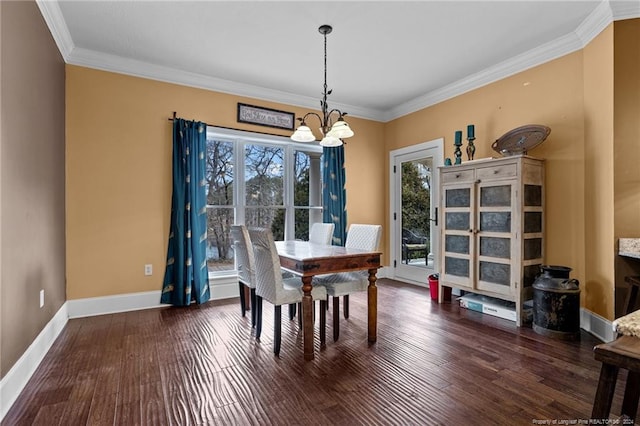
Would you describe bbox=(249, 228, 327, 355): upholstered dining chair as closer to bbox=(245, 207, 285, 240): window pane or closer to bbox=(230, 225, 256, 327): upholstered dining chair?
bbox=(230, 225, 256, 327): upholstered dining chair

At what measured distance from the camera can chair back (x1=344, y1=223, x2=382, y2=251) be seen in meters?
3.36

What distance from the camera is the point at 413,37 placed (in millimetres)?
3264

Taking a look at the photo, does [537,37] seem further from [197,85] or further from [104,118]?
[104,118]

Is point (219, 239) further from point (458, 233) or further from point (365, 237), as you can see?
point (458, 233)

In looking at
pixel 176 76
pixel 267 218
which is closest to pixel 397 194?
pixel 267 218

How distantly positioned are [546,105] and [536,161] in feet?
2.08

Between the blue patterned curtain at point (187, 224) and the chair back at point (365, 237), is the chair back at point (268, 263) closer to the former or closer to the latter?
the chair back at point (365, 237)

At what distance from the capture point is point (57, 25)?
9.68 feet

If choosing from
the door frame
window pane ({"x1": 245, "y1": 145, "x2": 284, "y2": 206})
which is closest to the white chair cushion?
window pane ({"x1": 245, "y1": 145, "x2": 284, "y2": 206})

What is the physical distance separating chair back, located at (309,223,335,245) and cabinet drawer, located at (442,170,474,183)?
59.5 inches

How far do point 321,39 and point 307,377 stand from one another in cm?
301

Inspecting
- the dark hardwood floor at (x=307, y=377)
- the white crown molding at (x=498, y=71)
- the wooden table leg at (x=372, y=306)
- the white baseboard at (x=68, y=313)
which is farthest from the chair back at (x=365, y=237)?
the white crown molding at (x=498, y=71)

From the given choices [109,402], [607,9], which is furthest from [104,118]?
[607,9]

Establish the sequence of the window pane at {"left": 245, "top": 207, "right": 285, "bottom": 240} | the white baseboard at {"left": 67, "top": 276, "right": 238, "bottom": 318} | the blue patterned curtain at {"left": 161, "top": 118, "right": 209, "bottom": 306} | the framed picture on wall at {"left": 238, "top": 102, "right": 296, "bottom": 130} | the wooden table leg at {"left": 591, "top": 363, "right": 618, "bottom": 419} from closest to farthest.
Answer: the wooden table leg at {"left": 591, "top": 363, "right": 618, "bottom": 419} → the white baseboard at {"left": 67, "top": 276, "right": 238, "bottom": 318} → the blue patterned curtain at {"left": 161, "top": 118, "right": 209, "bottom": 306} → the framed picture on wall at {"left": 238, "top": 102, "right": 296, "bottom": 130} → the window pane at {"left": 245, "top": 207, "right": 285, "bottom": 240}
